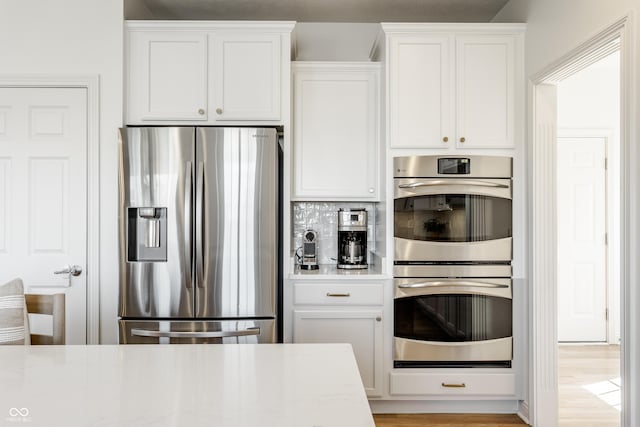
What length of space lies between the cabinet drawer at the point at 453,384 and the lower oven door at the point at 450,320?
101 millimetres

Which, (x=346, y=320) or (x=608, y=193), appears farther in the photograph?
(x=608, y=193)

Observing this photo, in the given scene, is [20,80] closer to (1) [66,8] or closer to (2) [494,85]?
(1) [66,8]

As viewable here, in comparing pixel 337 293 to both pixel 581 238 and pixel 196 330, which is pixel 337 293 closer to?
pixel 196 330

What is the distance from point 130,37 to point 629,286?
9.63 feet

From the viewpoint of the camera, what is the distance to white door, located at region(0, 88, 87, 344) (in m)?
2.77

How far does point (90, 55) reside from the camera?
277 cm

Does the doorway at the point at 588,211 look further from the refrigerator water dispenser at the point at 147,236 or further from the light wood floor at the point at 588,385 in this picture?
the refrigerator water dispenser at the point at 147,236

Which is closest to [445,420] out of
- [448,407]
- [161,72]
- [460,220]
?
[448,407]

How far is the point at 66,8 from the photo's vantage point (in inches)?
109

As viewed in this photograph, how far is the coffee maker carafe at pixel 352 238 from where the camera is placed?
308cm

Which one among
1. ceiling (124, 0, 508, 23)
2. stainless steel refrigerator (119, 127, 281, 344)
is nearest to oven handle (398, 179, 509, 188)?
stainless steel refrigerator (119, 127, 281, 344)

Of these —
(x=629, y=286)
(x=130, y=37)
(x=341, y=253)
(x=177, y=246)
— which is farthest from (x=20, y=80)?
(x=629, y=286)

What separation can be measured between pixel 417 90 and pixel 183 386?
7.62ft

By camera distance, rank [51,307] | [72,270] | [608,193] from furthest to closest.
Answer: [608,193] → [72,270] → [51,307]
